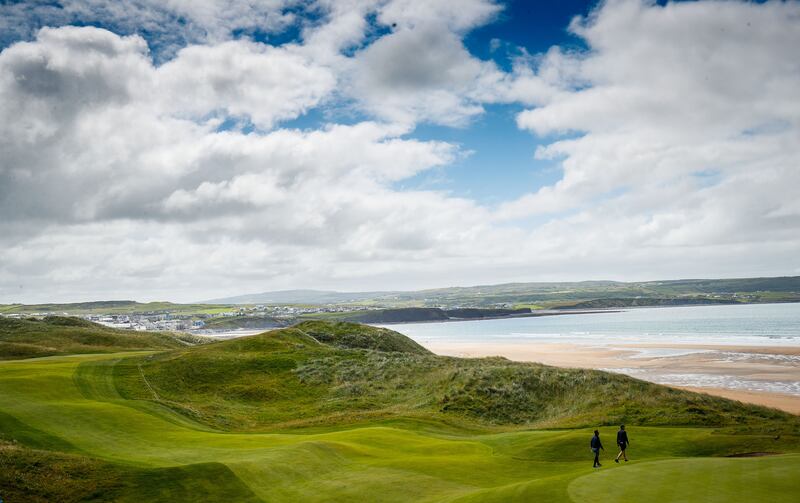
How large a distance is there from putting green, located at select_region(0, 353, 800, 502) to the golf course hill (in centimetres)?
630

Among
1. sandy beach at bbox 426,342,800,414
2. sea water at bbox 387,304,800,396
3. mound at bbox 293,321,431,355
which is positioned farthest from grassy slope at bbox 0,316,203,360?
sea water at bbox 387,304,800,396

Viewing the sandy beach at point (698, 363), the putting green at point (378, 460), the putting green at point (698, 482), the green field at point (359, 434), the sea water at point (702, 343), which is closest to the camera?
the putting green at point (698, 482)

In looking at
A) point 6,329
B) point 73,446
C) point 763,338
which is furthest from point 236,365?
point 763,338

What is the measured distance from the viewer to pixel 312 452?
2461 centimetres

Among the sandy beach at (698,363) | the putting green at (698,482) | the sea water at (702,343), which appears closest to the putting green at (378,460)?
the putting green at (698,482)

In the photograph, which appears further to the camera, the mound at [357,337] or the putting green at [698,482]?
the mound at [357,337]

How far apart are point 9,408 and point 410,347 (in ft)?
206

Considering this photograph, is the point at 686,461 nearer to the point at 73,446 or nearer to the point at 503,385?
the point at 73,446

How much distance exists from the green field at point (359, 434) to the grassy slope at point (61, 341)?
17.7 meters

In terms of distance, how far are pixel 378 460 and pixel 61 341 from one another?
67.7 meters

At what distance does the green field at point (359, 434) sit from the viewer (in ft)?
61.3

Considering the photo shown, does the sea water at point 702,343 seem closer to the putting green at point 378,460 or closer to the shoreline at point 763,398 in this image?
the shoreline at point 763,398

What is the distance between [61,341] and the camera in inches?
2906

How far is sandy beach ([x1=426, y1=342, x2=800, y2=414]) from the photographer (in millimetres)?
55781
